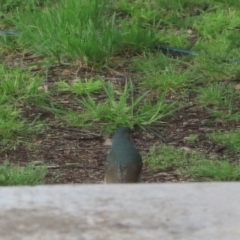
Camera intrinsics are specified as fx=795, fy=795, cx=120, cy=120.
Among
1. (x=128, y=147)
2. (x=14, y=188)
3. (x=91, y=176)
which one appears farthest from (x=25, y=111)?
(x=14, y=188)

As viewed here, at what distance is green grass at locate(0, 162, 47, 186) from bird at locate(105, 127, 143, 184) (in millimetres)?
341

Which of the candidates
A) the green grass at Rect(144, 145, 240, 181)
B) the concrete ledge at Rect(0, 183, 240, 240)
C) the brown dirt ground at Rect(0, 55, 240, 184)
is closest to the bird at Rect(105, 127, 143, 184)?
the brown dirt ground at Rect(0, 55, 240, 184)

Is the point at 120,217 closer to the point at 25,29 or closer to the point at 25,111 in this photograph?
the point at 25,111

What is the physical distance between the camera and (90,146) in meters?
4.13

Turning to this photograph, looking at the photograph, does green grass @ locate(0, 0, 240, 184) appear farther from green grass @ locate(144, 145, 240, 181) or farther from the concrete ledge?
the concrete ledge

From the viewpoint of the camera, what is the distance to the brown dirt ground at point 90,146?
3.82 meters

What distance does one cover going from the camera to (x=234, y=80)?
16.1ft

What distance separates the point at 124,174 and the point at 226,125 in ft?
3.79

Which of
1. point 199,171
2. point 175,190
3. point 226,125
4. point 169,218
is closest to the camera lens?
point 169,218

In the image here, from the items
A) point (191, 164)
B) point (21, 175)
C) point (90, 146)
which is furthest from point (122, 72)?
point (21, 175)

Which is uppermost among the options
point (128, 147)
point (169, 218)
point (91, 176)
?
point (169, 218)

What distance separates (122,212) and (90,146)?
201cm

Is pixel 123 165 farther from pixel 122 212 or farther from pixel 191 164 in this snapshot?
pixel 122 212

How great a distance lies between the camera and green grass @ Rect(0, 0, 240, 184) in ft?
13.8
